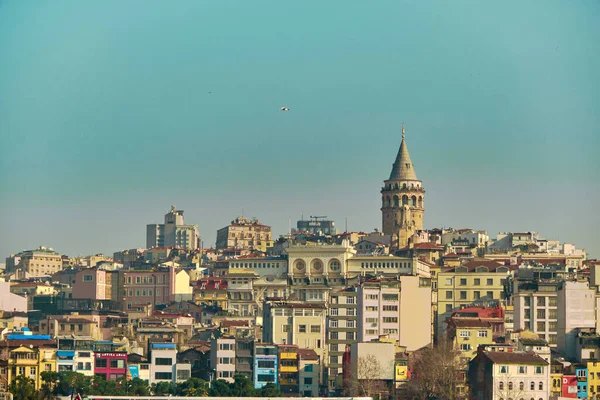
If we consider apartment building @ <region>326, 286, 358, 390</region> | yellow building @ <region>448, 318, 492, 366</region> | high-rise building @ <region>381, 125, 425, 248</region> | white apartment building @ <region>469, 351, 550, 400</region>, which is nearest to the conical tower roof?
high-rise building @ <region>381, 125, 425, 248</region>

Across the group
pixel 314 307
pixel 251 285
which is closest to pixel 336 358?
pixel 314 307

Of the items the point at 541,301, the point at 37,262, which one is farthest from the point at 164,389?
the point at 37,262

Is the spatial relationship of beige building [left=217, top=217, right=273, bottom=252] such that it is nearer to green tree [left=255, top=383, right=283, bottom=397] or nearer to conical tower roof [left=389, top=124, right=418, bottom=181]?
conical tower roof [left=389, top=124, right=418, bottom=181]

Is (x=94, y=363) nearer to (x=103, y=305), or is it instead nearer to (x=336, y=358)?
(x=336, y=358)

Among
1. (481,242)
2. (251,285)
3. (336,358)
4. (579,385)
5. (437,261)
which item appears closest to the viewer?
(579,385)

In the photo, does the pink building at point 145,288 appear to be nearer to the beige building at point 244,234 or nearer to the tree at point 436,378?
the tree at point 436,378
